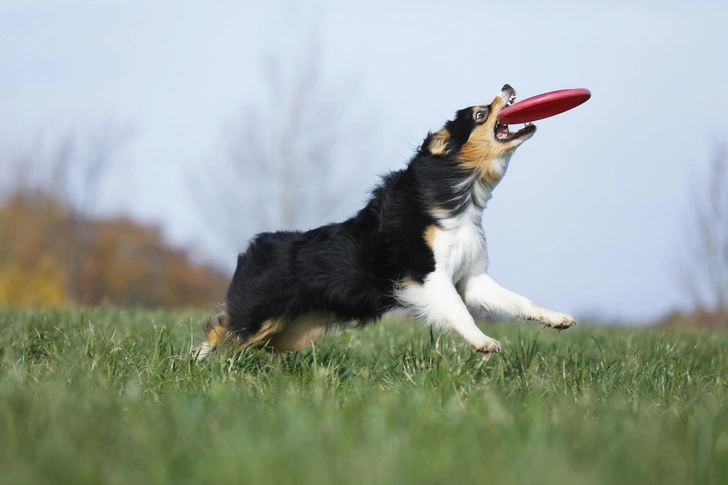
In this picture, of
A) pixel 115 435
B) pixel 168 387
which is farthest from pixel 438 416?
pixel 168 387

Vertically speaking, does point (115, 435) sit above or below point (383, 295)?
below

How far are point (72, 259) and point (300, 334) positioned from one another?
57.9 feet

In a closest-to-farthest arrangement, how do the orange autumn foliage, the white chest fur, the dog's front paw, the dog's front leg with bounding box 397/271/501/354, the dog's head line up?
the dog's front leg with bounding box 397/271/501/354 < the dog's front paw < the white chest fur < the dog's head < the orange autumn foliage

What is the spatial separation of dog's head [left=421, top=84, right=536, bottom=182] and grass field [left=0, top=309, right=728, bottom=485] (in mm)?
1162

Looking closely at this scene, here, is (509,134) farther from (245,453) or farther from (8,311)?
(8,311)

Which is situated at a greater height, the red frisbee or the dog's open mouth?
the red frisbee

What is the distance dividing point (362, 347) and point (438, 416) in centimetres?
313

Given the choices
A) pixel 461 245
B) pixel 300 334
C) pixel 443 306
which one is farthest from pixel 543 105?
pixel 300 334

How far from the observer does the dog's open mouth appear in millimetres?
4789

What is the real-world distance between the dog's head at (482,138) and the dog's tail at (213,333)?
1849 mm

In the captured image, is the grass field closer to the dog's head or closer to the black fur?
the black fur

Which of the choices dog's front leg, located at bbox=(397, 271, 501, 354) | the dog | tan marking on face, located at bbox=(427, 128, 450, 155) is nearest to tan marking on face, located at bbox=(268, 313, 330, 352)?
the dog

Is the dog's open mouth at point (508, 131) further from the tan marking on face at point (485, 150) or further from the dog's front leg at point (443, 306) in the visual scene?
the dog's front leg at point (443, 306)

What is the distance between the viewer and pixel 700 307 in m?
16.1
